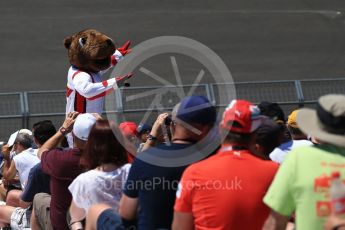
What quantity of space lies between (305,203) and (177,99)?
9.54 meters

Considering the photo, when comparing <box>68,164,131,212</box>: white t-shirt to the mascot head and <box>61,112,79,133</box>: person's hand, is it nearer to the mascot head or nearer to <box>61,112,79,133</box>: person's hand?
<box>61,112,79,133</box>: person's hand

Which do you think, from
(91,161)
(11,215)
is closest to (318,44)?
(11,215)

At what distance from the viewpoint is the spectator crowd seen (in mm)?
4750

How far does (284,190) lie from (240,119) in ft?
2.23

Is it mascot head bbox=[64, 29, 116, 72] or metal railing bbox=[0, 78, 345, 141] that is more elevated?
mascot head bbox=[64, 29, 116, 72]

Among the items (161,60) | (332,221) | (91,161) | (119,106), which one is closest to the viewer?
(332,221)

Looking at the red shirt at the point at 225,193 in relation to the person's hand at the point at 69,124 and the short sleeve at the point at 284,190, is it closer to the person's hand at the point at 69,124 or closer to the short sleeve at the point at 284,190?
the short sleeve at the point at 284,190

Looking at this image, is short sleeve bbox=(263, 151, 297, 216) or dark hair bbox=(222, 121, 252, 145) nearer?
short sleeve bbox=(263, 151, 297, 216)

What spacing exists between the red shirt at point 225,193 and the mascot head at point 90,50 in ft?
13.4

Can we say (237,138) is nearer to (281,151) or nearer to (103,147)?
(103,147)

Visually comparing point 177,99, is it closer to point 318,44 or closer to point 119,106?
point 119,106

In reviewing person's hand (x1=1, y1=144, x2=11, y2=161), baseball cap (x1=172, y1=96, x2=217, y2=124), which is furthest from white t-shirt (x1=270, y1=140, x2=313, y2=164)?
person's hand (x1=1, y1=144, x2=11, y2=161)

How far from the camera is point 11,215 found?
8.79 meters

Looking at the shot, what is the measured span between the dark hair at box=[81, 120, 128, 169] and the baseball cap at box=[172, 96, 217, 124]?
65 cm
